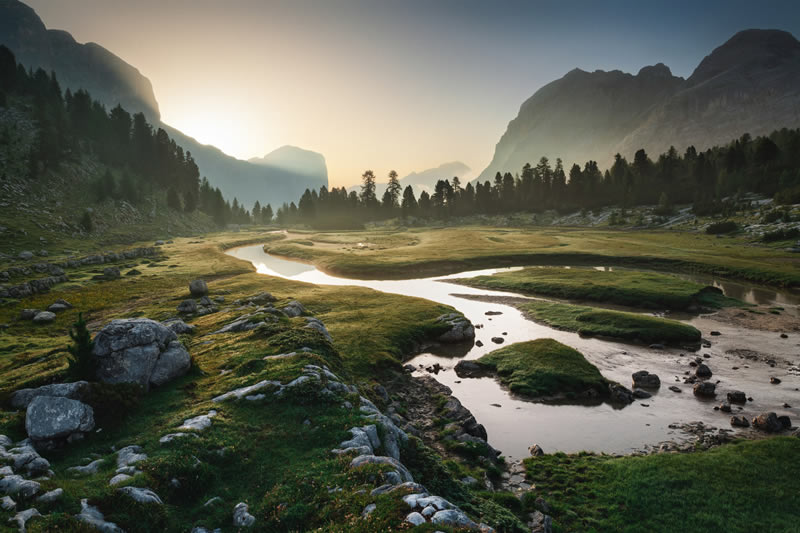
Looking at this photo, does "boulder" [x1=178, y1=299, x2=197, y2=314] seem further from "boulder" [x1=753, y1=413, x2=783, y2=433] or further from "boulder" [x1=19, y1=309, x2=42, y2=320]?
"boulder" [x1=753, y1=413, x2=783, y2=433]

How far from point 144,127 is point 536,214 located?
222760mm

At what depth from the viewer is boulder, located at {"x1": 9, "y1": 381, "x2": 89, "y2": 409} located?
1697cm

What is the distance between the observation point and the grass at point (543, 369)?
30.0 m

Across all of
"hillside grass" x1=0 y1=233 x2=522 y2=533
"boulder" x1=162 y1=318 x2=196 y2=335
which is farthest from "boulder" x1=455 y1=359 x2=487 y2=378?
"boulder" x1=162 y1=318 x2=196 y2=335

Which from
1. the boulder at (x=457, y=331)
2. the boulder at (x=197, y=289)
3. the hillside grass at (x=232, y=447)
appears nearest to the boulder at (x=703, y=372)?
the boulder at (x=457, y=331)

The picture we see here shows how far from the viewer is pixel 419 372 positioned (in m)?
34.9

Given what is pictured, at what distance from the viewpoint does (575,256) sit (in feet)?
286

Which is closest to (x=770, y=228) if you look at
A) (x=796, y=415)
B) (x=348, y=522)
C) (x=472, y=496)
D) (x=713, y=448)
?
(x=796, y=415)

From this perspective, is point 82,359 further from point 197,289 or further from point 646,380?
point 646,380

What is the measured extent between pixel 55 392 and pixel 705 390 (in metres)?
42.3

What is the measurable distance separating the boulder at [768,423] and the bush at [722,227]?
10879cm

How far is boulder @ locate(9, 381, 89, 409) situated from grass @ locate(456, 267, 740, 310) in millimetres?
60619

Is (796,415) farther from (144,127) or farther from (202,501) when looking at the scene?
(144,127)

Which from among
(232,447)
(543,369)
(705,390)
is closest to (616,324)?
(705,390)
